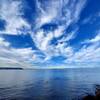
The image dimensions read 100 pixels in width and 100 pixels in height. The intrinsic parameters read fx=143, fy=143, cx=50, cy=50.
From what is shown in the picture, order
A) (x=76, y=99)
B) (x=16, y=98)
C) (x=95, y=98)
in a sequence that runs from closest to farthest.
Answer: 1. (x=95, y=98)
2. (x=76, y=99)
3. (x=16, y=98)

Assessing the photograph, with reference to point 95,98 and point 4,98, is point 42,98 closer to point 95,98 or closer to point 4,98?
point 4,98

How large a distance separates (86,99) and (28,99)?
69.5 ft

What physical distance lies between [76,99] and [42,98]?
38.3 feet

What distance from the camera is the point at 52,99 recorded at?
4819 centimetres

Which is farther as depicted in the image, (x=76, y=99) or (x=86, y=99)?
(x=76, y=99)

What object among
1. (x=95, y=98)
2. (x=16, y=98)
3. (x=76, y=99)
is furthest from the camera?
(x=16, y=98)

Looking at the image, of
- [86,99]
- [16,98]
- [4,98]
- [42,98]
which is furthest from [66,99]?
[4,98]

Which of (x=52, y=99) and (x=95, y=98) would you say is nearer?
(x=95, y=98)

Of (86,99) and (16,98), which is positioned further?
(16,98)

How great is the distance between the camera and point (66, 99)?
47969 millimetres

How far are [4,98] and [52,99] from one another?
17130 millimetres

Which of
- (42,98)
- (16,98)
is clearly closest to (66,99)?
(42,98)

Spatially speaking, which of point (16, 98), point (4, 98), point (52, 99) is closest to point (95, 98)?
point (52, 99)

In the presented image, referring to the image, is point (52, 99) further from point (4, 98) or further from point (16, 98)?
point (4, 98)
